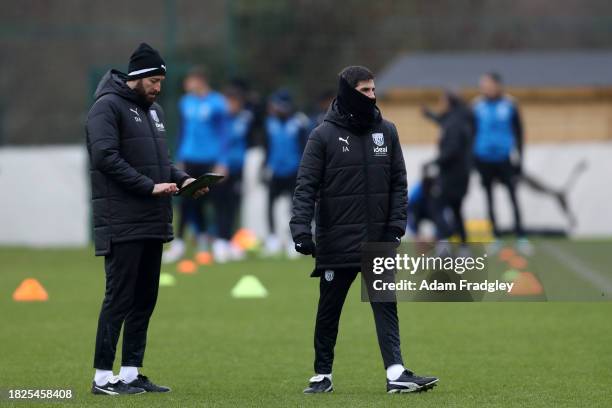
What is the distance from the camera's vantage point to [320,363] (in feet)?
29.5

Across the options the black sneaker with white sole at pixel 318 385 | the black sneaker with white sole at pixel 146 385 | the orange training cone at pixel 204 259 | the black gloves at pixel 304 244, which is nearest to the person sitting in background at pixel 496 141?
the orange training cone at pixel 204 259

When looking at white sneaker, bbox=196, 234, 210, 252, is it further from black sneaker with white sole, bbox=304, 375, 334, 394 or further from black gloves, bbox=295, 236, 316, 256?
black gloves, bbox=295, 236, 316, 256

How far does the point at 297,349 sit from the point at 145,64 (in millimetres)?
2968

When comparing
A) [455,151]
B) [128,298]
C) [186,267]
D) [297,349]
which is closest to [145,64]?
[128,298]

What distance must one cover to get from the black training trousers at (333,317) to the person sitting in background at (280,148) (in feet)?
36.3

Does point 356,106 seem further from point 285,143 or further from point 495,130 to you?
point 285,143

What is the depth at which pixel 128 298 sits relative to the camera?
8977mm

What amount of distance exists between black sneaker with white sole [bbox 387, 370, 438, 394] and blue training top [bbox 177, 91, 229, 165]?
33.4 ft

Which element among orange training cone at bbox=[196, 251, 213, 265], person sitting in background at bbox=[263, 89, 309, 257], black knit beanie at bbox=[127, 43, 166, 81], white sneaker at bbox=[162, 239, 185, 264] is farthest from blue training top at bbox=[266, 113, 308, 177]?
black knit beanie at bbox=[127, 43, 166, 81]

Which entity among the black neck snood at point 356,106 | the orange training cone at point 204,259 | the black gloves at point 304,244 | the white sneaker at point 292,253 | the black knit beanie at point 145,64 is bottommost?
the black gloves at point 304,244

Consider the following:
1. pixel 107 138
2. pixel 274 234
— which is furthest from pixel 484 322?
pixel 274 234

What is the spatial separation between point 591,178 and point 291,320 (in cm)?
1167

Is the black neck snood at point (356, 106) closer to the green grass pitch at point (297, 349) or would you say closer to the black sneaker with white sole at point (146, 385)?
the green grass pitch at point (297, 349)

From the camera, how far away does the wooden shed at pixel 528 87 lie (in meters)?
29.1
